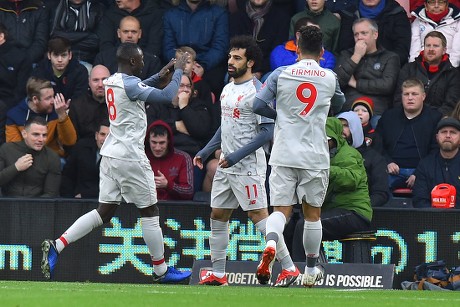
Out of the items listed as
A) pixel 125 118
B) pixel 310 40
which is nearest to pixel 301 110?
pixel 310 40

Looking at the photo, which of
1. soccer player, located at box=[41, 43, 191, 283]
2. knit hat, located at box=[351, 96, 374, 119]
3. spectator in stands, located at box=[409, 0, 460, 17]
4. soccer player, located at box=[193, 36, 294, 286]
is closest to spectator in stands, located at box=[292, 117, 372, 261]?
soccer player, located at box=[193, 36, 294, 286]

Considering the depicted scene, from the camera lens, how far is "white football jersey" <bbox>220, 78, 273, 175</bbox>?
12711 mm

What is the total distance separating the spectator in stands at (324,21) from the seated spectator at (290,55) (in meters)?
0.26

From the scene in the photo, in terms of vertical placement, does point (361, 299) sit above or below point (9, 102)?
below

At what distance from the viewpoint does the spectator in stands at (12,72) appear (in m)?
17.6

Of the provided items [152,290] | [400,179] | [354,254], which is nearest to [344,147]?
[354,254]

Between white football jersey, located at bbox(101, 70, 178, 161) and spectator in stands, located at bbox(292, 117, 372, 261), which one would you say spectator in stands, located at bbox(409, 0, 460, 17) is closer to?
spectator in stands, located at bbox(292, 117, 372, 261)

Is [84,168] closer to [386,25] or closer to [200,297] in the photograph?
[386,25]

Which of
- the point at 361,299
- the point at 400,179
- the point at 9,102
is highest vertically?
the point at 9,102

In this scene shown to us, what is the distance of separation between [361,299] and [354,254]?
3.31m

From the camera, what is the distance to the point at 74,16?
59.0 feet

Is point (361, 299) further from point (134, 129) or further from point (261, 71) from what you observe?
point (261, 71)

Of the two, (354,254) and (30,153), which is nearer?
(354,254)

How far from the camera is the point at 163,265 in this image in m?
13.3
